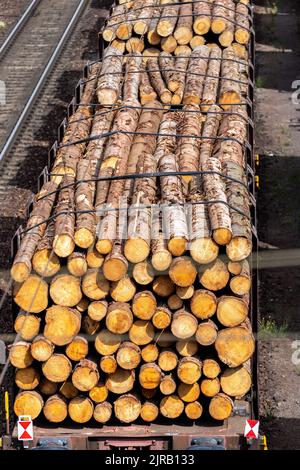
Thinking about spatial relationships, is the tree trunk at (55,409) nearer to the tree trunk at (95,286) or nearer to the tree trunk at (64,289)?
the tree trunk at (64,289)

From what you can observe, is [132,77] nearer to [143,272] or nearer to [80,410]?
[143,272]

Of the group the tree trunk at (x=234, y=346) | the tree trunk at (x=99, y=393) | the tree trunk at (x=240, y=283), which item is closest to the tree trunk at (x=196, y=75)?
the tree trunk at (x=240, y=283)

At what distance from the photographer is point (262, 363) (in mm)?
16516

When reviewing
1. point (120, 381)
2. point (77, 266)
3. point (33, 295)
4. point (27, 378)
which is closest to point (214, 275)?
point (77, 266)

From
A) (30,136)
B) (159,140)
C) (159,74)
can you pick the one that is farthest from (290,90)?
(159,140)

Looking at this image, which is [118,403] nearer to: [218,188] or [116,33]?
[218,188]

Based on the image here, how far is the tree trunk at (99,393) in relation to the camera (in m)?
12.5

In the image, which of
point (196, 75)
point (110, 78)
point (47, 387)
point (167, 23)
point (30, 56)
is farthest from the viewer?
point (30, 56)

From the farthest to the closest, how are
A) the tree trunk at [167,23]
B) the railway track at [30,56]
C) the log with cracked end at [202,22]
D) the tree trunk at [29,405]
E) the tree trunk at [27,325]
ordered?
the railway track at [30,56]
the log with cracked end at [202,22]
the tree trunk at [167,23]
the tree trunk at [29,405]
the tree trunk at [27,325]

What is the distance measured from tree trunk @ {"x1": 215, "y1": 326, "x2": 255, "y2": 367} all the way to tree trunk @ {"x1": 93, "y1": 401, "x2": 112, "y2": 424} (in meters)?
1.63

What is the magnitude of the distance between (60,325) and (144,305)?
108 centimetres

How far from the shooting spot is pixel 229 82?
58.6 feet

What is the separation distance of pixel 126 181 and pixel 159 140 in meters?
1.77

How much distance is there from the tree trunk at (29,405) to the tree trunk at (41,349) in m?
0.63
